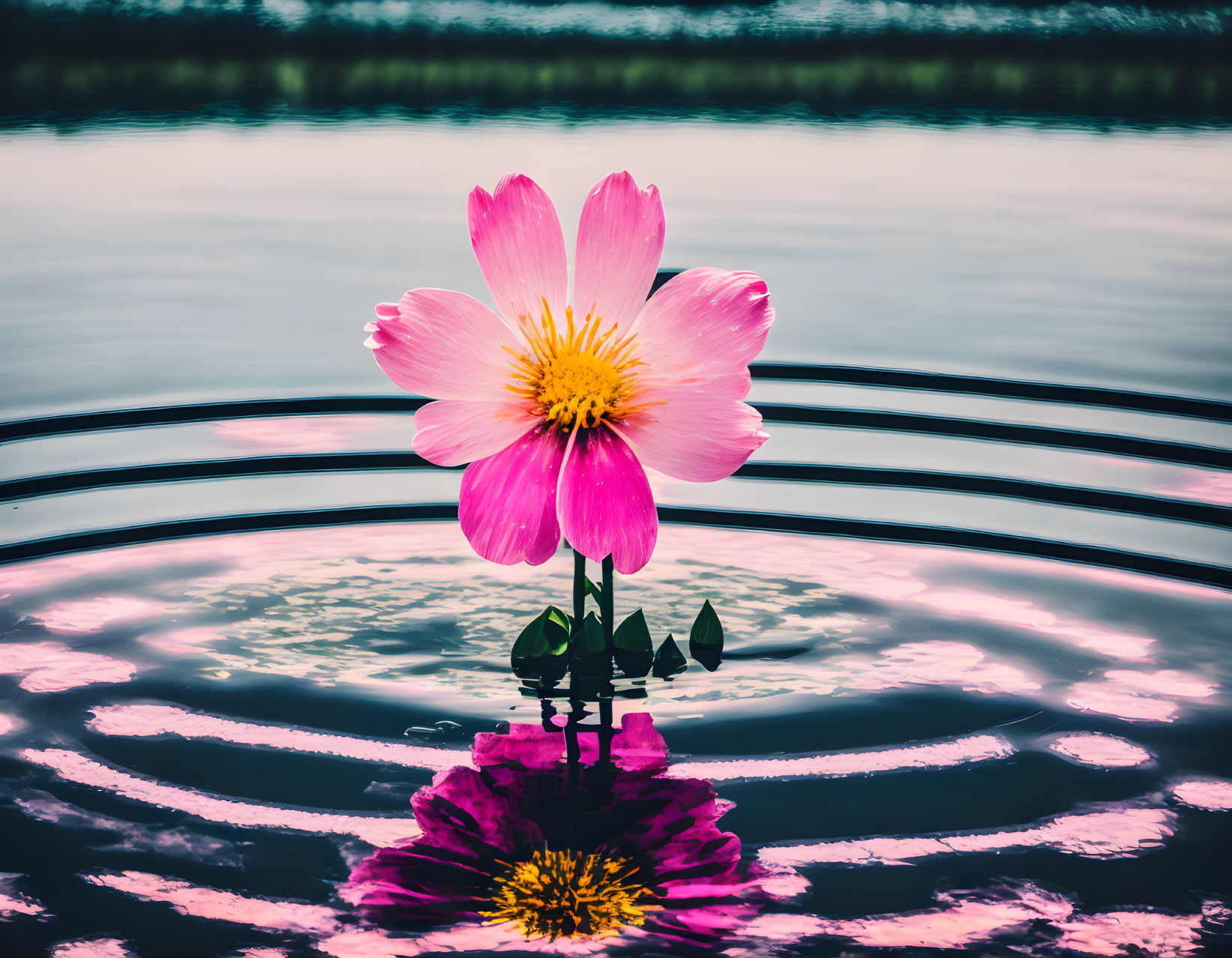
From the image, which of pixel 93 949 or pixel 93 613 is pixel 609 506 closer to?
pixel 93 949

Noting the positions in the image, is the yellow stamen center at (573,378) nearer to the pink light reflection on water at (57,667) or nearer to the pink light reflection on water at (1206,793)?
the pink light reflection on water at (57,667)

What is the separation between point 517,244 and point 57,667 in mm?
1129

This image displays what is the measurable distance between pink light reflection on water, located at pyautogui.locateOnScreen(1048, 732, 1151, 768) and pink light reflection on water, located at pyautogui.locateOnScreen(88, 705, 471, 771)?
37.6 inches

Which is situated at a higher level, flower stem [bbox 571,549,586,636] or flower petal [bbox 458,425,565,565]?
flower petal [bbox 458,425,565,565]

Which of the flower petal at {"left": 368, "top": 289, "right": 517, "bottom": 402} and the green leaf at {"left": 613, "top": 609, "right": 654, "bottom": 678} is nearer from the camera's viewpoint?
the flower petal at {"left": 368, "top": 289, "right": 517, "bottom": 402}

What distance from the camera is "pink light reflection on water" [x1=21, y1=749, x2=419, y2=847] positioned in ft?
6.07

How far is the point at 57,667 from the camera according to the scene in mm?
2357

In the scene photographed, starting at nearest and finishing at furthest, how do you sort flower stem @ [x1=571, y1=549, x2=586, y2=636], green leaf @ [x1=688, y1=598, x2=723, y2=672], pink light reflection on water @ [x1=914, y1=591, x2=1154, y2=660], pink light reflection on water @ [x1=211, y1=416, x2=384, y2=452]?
1. flower stem @ [x1=571, y1=549, x2=586, y2=636]
2. green leaf @ [x1=688, y1=598, x2=723, y2=672]
3. pink light reflection on water @ [x1=914, y1=591, x2=1154, y2=660]
4. pink light reflection on water @ [x1=211, y1=416, x2=384, y2=452]

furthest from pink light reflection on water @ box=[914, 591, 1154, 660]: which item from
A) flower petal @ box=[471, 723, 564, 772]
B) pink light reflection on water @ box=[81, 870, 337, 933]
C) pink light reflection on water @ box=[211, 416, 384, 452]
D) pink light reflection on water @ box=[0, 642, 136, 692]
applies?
pink light reflection on water @ box=[211, 416, 384, 452]

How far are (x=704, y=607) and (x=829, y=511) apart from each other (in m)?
1.06

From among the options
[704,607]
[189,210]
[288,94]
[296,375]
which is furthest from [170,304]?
[288,94]

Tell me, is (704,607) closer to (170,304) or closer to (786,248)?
(170,304)

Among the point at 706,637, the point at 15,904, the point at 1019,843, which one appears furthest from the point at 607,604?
the point at 15,904

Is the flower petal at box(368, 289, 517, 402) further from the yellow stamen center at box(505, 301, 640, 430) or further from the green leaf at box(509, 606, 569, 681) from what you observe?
the green leaf at box(509, 606, 569, 681)
